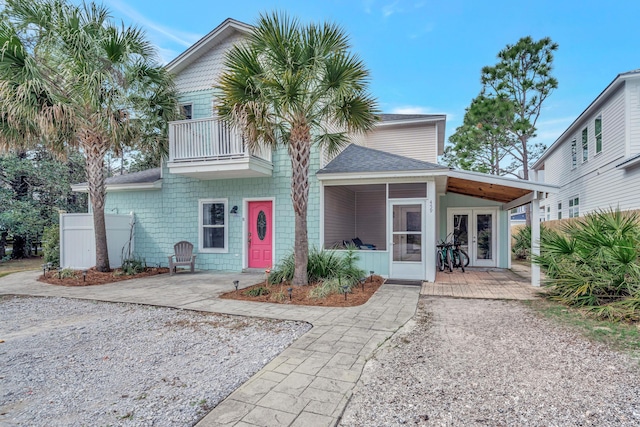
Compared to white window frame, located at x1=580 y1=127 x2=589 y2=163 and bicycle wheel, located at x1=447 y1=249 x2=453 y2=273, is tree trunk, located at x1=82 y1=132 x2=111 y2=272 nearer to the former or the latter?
bicycle wheel, located at x1=447 y1=249 x2=453 y2=273

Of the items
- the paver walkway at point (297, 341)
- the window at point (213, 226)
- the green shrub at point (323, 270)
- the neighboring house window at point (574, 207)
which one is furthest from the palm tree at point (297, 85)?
the neighboring house window at point (574, 207)

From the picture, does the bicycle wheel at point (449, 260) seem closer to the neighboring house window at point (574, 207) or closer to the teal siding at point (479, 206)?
the teal siding at point (479, 206)

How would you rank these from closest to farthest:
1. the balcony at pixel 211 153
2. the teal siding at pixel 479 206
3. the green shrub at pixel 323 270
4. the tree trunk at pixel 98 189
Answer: the green shrub at pixel 323 270 < the balcony at pixel 211 153 < the tree trunk at pixel 98 189 < the teal siding at pixel 479 206

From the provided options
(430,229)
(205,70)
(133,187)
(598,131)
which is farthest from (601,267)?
(133,187)

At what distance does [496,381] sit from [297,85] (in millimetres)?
5649

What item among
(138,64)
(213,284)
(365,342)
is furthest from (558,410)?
(138,64)

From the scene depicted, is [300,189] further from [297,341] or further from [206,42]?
[206,42]

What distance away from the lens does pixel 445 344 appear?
162 inches

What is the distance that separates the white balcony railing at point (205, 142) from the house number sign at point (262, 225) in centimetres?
171

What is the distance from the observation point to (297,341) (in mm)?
4145

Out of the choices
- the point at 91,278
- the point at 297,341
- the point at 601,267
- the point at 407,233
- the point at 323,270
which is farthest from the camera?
the point at 91,278

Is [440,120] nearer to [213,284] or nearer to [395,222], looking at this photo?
[395,222]

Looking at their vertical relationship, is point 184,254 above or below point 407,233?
below

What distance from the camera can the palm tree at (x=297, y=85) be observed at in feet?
21.3
